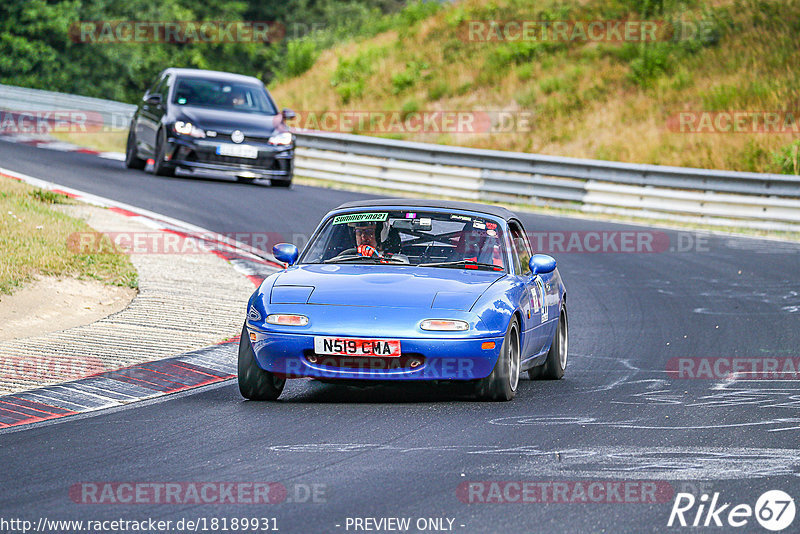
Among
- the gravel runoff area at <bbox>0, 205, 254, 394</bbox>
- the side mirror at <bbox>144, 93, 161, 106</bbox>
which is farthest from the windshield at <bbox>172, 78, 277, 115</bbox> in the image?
the gravel runoff area at <bbox>0, 205, 254, 394</bbox>

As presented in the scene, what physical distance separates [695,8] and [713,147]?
9844mm

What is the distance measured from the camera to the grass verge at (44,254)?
1234cm

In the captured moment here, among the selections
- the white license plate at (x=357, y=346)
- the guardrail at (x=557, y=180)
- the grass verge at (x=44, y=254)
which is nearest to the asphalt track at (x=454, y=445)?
the white license plate at (x=357, y=346)

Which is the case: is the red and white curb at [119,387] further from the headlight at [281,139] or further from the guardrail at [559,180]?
the guardrail at [559,180]

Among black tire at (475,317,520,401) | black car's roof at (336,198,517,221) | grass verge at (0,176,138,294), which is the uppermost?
black car's roof at (336,198,517,221)

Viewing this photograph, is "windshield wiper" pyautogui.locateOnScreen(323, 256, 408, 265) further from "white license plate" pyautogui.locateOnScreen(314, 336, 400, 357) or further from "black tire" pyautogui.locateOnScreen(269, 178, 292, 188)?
"black tire" pyautogui.locateOnScreen(269, 178, 292, 188)

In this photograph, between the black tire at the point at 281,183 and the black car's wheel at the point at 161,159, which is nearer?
the black car's wheel at the point at 161,159

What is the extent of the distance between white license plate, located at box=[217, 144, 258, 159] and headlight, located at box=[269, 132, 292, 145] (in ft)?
1.32

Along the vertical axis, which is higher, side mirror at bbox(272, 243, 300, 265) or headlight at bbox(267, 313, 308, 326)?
side mirror at bbox(272, 243, 300, 265)

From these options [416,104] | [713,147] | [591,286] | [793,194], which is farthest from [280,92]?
[591,286]

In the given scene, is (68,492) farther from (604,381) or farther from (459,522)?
(604,381)

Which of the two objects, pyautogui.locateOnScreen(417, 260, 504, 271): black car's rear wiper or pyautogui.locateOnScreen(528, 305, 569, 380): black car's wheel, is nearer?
pyautogui.locateOnScreen(417, 260, 504, 271): black car's rear wiper

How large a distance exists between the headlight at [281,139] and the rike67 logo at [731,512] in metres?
16.8

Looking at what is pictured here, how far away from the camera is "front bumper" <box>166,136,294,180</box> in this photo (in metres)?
21.6
